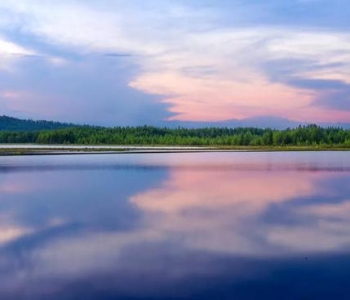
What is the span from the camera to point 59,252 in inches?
325

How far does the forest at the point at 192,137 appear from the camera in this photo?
228 ft

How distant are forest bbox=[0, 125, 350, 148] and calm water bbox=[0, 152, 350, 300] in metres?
52.6

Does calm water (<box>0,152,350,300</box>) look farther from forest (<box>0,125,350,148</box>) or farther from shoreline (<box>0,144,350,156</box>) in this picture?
forest (<box>0,125,350,148</box>)

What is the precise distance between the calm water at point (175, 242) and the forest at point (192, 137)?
52.6m

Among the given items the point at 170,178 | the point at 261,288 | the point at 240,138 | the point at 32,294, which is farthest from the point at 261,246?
the point at 240,138

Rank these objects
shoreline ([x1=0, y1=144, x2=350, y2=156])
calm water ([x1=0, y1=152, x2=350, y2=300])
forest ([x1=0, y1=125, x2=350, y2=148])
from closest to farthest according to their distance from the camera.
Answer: calm water ([x1=0, y1=152, x2=350, y2=300])
shoreline ([x1=0, y1=144, x2=350, y2=156])
forest ([x1=0, y1=125, x2=350, y2=148])

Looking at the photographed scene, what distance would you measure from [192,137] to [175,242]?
7750cm

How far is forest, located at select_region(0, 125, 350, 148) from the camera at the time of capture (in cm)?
6947

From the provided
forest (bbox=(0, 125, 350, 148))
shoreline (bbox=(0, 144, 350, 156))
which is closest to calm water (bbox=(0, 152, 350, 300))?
shoreline (bbox=(0, 144, 350, 156))

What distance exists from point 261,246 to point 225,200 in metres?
5.58

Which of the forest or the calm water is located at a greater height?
the forest

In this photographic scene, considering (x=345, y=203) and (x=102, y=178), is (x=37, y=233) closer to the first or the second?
(x=345, y=203)

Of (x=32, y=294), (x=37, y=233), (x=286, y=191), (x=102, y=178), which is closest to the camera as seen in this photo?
(x=32, y=294)

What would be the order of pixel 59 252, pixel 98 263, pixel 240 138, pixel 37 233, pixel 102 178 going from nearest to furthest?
pixel 98 263 → pixel 59 252 → pixel 37 233 → pixel 102 178 → pixel 240 138
